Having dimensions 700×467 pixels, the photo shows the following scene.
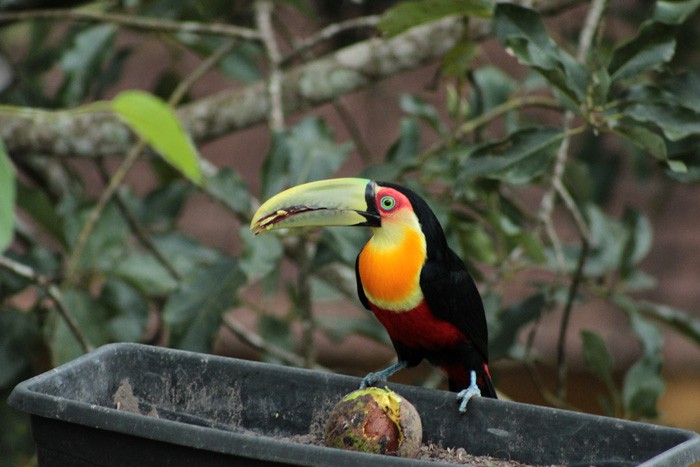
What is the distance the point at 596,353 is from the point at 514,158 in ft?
2.85

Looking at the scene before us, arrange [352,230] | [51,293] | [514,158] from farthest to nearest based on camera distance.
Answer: [352,230]
[51,293]
[514,158]

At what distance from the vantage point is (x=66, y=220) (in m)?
3.04

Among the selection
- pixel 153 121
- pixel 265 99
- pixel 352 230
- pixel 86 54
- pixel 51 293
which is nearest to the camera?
pixel 153 121

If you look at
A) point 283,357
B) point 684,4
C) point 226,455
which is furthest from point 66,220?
point 226,455

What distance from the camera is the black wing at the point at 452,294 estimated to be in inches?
80.7

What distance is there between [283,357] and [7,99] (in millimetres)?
1140

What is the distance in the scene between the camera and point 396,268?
2.04 metres

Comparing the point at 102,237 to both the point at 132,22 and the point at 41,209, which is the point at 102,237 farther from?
the point at 132,22

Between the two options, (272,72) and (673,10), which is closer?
(673,10)

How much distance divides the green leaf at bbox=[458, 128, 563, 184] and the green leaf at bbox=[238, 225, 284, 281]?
0.52 metres

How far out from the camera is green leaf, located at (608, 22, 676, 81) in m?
2.21

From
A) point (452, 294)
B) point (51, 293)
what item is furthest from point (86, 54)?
point (452, 294)

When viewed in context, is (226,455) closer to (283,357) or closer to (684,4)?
(684,4)

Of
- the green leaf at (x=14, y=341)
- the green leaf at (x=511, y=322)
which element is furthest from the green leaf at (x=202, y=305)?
the green leaf at (x=511, y=322)
